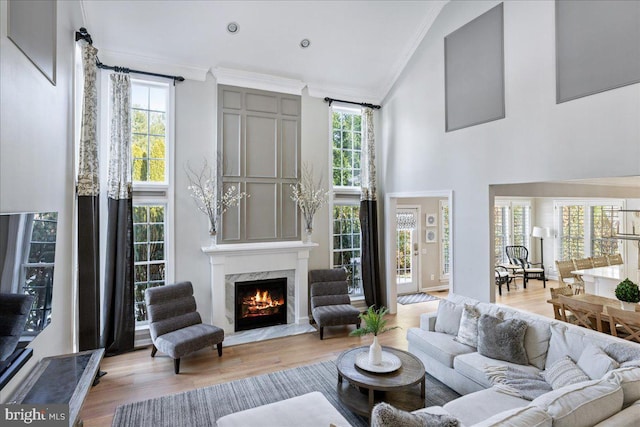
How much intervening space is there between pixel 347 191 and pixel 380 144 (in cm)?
119

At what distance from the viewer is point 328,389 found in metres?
3.68

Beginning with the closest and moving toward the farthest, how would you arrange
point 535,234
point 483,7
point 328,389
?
1. point 328,389
2. point 483,7
3. point 535,234

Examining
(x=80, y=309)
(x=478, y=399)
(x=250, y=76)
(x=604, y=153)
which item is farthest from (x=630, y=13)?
(x=80, y=309)

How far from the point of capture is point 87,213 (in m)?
3.92

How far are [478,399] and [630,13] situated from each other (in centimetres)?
367

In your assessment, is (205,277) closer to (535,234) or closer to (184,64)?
(184,64)

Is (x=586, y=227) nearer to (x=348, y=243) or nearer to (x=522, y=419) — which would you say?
(x=348, y=243)

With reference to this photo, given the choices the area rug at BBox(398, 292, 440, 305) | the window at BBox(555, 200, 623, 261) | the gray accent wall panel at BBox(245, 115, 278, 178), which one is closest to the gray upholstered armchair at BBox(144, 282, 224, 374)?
the gray accent wall panel at BBox(245, 115, 278, 178)

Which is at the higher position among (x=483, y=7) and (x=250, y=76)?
(x=483, y=7)

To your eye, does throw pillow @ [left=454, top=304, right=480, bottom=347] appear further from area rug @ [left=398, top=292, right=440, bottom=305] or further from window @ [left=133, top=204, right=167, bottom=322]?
window @ [left=133, top=204, right=167, bottom=322]

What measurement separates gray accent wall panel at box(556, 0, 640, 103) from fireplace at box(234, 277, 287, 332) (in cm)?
475

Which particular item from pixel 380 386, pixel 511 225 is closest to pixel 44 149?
pixel 380 386

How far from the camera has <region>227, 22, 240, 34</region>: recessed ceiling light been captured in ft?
15.7

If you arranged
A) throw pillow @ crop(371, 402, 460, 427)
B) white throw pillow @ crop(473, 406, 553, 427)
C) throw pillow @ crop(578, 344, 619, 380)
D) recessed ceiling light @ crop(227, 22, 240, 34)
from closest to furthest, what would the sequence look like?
throw pillow @ crop(371, 402, 460, 427) < white throw pillow @ crop(473, 406, 553, 427) < throw pillow @ crop(578, 344, 619, 380) < recessed ceiling light @ crop(227, 22, 240, 34)
